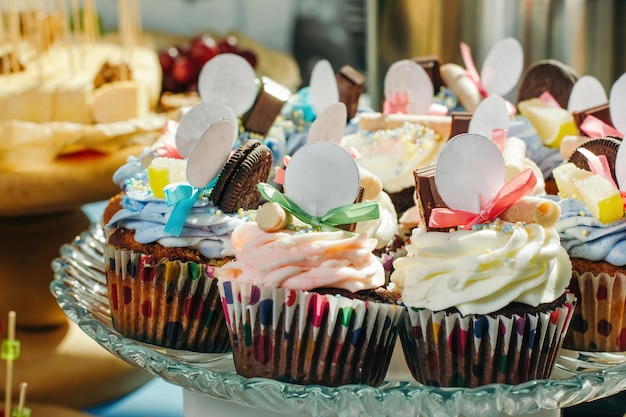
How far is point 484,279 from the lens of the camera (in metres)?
1.56

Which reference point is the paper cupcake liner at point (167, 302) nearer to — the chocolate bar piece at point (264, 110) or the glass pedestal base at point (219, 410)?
the glass pedestal base at point (219, 410)

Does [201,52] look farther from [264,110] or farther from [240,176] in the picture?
[240,176]

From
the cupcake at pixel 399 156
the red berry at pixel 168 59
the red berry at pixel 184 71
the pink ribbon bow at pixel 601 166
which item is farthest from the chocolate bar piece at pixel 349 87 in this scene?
the red berry at pixel 168 59

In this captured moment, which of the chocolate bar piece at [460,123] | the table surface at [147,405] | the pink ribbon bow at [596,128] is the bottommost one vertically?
the table surface at [147,405]

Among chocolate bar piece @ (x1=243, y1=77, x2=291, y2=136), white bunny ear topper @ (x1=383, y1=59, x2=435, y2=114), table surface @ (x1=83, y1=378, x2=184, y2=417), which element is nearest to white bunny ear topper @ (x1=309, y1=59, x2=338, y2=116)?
chocolate bar piece @ (x1=243, y1=77, x2=291, y2=136)

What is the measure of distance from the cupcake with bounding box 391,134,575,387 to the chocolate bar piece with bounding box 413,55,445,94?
1.15 m

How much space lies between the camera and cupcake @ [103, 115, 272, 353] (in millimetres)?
1824

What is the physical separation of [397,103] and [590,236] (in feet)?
2.82

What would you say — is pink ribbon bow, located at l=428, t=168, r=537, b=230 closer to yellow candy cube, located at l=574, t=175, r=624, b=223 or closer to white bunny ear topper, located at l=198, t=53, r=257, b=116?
yellow candy cube, located at l=574, t=175, r=624, b=223

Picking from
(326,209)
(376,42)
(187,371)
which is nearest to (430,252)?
(326,209)

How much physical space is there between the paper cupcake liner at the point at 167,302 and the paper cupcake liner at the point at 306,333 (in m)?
0.23

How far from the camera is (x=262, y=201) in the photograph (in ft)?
6.77

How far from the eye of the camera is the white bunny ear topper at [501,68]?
2.58 meters

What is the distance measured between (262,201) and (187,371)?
644 mm
